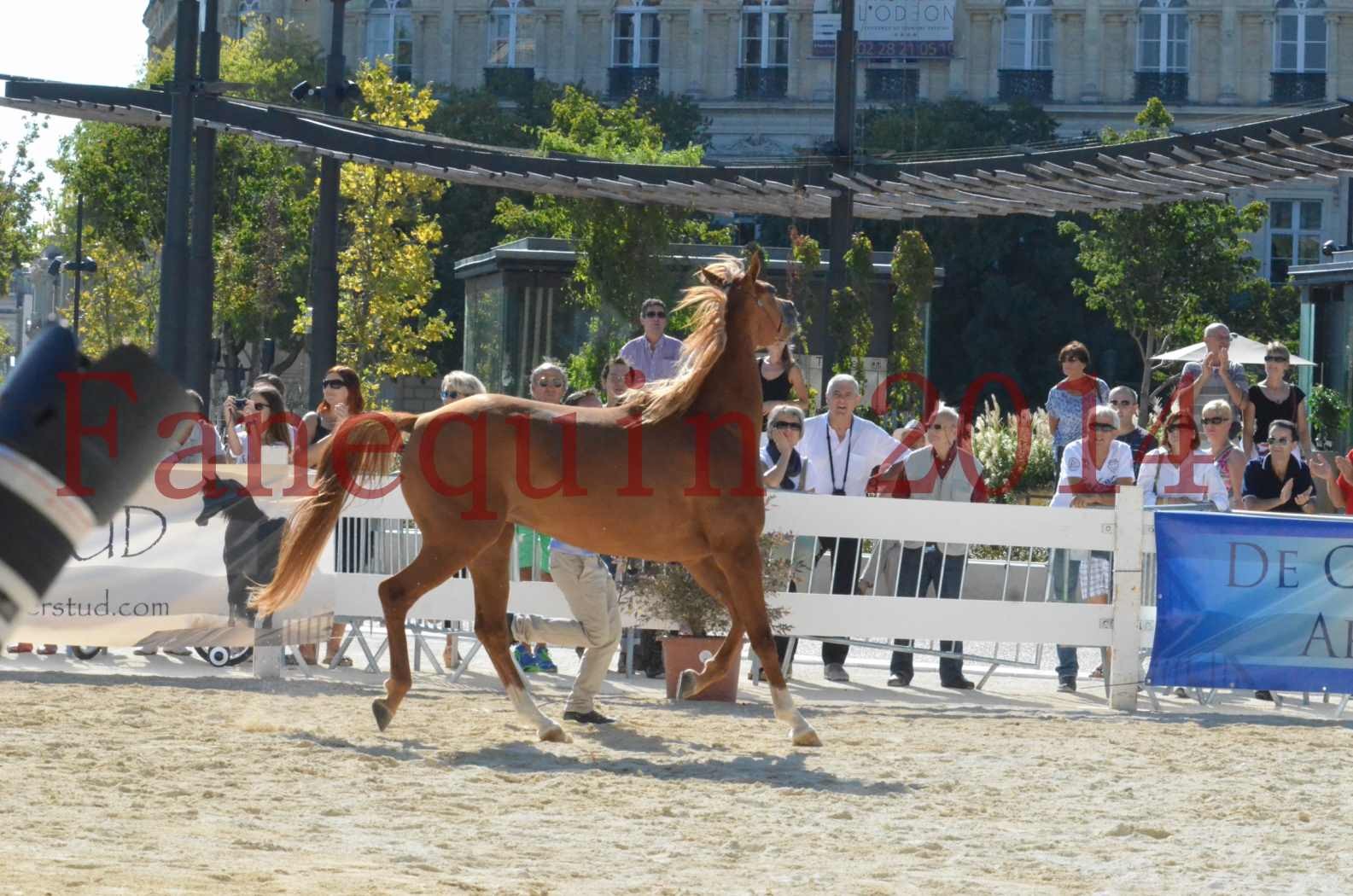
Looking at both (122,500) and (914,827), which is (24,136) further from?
(122,500)

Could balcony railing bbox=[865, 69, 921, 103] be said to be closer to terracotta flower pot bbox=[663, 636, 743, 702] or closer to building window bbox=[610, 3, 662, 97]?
building window bbox=[610, 3, 662, 97]

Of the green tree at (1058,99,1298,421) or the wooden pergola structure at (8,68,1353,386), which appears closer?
the wooden pergola structure at (8,68,1353,386)

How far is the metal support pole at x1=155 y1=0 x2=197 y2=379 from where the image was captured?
15.2 metres

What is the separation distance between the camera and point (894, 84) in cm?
6781

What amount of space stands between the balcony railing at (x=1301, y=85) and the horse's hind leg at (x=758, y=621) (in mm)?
61311

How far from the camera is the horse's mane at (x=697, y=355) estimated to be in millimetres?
8336

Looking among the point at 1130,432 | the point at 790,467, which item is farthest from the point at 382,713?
the point at 1130,432

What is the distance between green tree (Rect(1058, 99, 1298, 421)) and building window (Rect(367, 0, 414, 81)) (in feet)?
110

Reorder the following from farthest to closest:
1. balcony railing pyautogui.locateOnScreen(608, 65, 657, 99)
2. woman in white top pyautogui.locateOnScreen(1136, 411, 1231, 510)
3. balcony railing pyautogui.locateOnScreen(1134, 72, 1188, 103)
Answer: balcony railing pyautogui.locateOnScreen(608, 65, 657, 99) → balcony railing pyautogui.locateOnScreen(1134, 72, 1188, 103) → woman in white top pyautogui.locateOnScreen(1136, 411, 1231, 510)

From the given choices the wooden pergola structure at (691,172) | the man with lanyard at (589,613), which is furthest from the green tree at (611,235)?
the man with lanyard at (589,613)

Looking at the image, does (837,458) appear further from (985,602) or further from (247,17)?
(247,17)

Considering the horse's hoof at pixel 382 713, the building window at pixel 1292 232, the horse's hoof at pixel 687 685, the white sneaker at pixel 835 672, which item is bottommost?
the white sneaker at pixel 835 672

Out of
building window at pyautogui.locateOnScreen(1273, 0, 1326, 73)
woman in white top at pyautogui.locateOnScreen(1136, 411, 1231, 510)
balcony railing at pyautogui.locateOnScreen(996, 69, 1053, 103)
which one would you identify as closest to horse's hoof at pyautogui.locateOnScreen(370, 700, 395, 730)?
woman in white top at pyautogui.locateOnScreen(1136, 411, 1231, 510)

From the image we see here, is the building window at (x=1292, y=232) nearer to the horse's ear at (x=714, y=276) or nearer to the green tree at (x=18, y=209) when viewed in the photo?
the green tree at (x=18, y=209)
